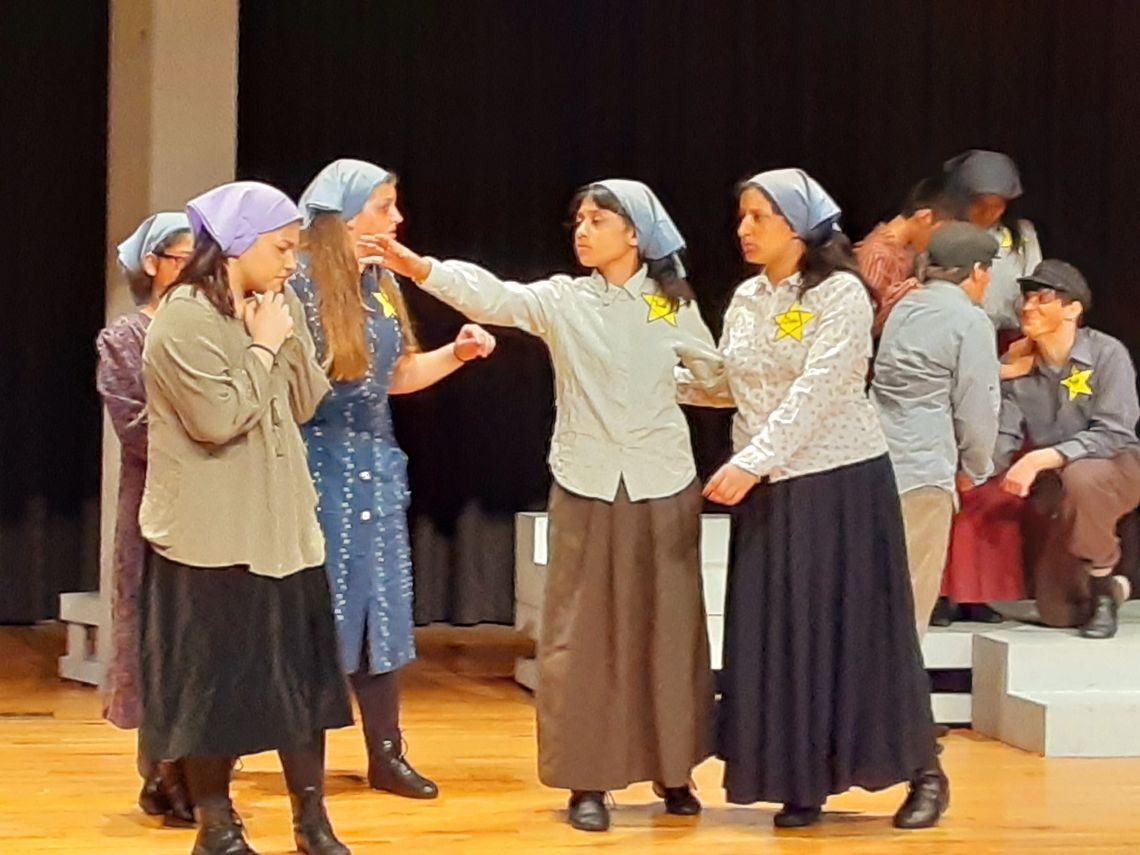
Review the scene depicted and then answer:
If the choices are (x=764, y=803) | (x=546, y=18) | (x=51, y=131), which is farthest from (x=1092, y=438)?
(x=51, y=131)

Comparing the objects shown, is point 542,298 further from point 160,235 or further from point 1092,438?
point 1092,438

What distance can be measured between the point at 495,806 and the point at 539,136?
3.12 meters

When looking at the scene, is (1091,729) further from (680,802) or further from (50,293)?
(50,293)

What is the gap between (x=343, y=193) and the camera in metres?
4.00

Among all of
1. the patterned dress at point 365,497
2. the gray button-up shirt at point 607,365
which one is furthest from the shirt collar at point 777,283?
the patterned dress at point 365,497

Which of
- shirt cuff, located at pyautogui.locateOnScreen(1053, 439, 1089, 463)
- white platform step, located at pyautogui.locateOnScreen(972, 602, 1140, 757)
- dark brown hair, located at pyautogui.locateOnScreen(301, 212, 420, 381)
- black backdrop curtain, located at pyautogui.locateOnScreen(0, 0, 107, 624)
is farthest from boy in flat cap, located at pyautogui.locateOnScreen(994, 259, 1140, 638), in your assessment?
black backdrop curtain, located at pyautogui.locateOnScreen(0, 0, 107, 624)

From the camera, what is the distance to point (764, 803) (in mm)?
4102

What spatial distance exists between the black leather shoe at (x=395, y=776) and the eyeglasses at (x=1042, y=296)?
7.47 feet

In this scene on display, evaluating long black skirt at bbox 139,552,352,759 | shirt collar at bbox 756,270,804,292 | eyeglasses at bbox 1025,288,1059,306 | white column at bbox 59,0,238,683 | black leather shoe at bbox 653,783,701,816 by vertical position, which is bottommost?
black leather shoe at bbox 653,783,701,816

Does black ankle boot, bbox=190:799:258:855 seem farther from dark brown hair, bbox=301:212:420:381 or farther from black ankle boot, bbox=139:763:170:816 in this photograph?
dark brown hair, bbox=301:212:420:381

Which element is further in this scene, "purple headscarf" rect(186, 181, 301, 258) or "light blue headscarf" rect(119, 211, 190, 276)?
"light blue headscarf" rect(119, 211, 190, 276)

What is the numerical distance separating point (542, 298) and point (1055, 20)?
3.64 metres

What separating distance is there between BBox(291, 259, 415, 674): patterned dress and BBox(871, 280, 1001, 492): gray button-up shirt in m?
1.32

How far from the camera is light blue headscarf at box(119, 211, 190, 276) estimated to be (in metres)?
3.96
